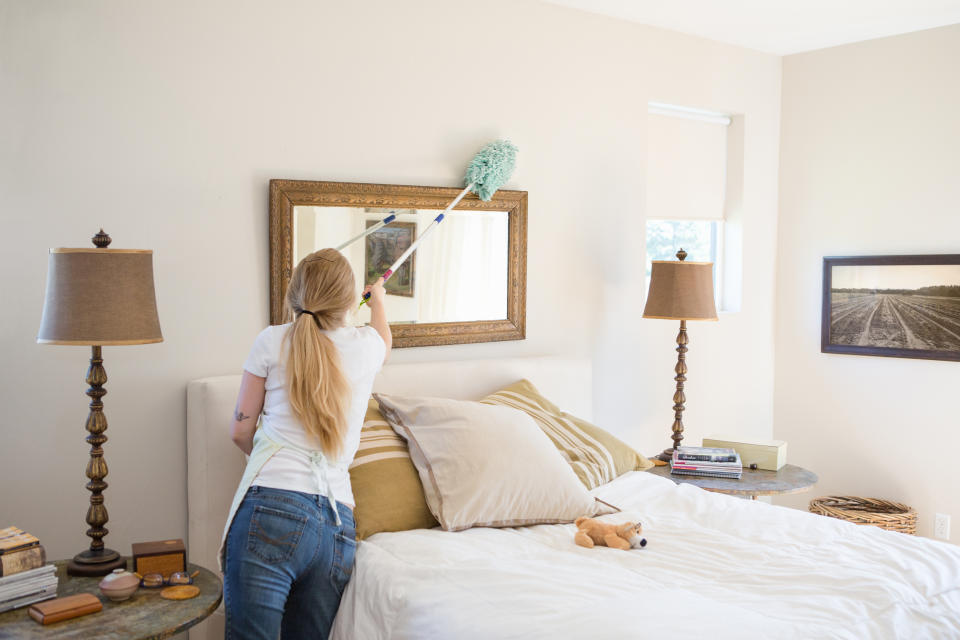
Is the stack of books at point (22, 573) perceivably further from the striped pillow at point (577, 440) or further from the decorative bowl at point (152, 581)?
the striped pillow at point (577, 440)

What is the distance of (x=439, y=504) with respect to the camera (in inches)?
100

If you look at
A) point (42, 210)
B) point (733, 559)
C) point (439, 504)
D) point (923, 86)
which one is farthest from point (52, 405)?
point (923, 86)

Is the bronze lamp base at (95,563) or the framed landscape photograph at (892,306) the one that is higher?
the framed landscape photograph at (892,306)

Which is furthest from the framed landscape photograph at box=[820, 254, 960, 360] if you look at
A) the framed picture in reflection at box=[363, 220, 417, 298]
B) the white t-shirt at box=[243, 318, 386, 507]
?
the white t-shirt at box=[243, 318, 386, 507]

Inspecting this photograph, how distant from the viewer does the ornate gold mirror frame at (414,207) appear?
2943 millimetres

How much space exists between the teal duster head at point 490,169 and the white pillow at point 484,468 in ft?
3.14

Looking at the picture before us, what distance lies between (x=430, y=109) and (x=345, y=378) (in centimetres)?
147

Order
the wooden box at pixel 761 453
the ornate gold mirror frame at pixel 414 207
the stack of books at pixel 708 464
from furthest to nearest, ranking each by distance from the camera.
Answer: the wooden box at pixel 761 453 < the stack of books at pixel 708 464 < the ornate gold mirror frame at pixel 414 207

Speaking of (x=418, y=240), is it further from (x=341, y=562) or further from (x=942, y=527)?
(x=942, y=527)

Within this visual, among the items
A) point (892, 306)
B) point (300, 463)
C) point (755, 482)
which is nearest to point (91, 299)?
point (300, 463)

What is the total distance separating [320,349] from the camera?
2.18 metres

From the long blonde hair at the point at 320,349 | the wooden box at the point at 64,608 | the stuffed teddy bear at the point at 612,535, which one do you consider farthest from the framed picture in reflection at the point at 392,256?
the wooden box at the point at 64,608

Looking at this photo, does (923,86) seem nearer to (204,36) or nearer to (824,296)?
(824,296)

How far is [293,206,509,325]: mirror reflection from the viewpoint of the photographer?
3.07 m
